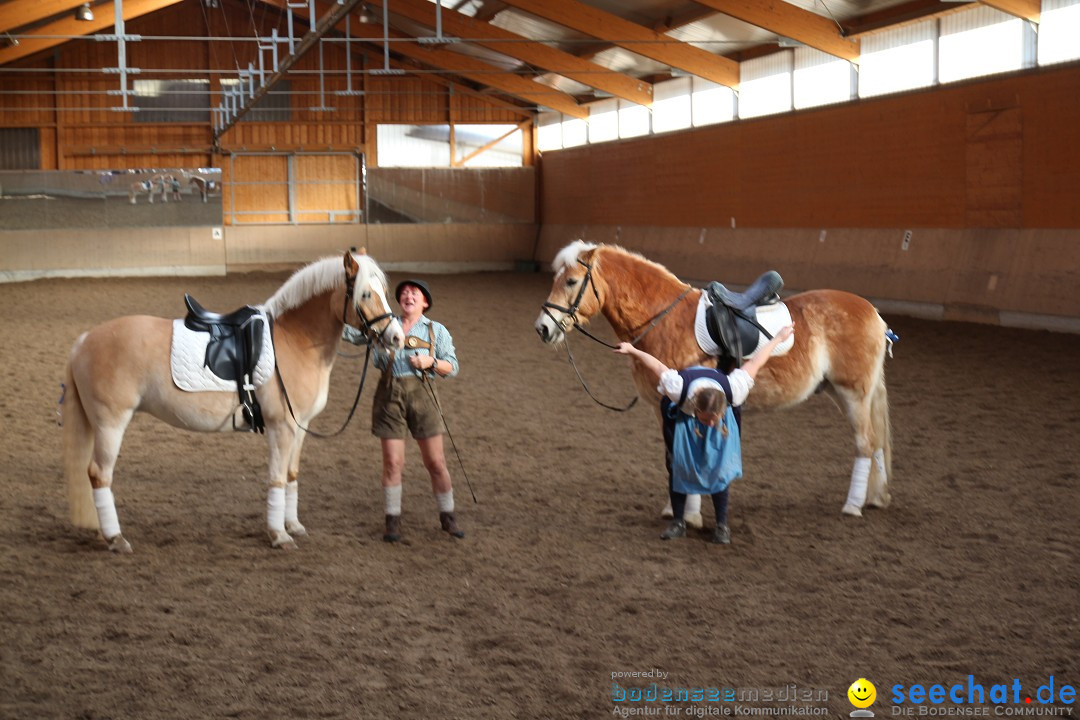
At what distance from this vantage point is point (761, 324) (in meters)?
5.95

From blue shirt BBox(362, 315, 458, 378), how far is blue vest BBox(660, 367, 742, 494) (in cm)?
121

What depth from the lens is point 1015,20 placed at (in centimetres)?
1384

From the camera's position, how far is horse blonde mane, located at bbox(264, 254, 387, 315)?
539 cm

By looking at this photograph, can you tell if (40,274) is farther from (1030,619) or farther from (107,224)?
(1030,619)

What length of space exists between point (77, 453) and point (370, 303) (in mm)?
1768

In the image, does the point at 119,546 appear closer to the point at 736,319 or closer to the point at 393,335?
the point at 393,335

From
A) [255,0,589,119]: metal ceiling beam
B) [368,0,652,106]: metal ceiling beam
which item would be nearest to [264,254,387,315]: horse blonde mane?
[368,0,652,106]: metal ceiling beam

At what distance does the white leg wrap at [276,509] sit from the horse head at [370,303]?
0.97 meters

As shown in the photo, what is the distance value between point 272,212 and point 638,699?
27039mm

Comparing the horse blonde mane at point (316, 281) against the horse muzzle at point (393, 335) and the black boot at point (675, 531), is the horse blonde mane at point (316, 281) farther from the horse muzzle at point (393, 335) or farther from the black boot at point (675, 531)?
the black boot at point (675, 531)

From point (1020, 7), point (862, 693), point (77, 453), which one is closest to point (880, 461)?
Result: point (862, 693)

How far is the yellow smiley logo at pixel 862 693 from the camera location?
12.0 feet

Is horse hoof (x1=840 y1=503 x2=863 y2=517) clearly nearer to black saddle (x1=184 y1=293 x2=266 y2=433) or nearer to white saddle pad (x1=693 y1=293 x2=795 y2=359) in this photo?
white saddle pad (x1=693 y1=293 x2=795 y2=359)

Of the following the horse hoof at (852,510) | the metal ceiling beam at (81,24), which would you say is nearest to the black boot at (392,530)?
the horse hoof at (852,510)
